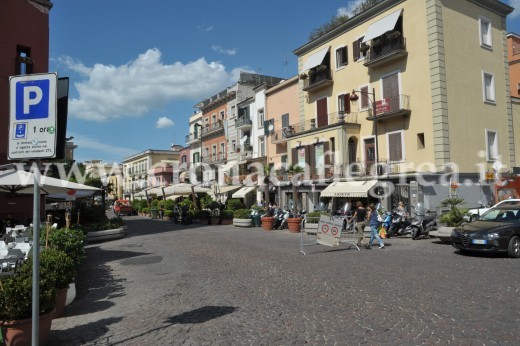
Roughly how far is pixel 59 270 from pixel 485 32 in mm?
27912

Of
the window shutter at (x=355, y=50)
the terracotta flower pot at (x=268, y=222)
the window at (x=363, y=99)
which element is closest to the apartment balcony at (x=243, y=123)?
the window shutter at (x=355, y=50)

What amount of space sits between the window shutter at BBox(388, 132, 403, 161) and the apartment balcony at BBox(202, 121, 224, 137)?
25.7m

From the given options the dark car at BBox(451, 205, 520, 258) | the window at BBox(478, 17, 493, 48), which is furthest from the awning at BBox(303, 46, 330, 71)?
the dark car at BBox(451, 205, 520, 258)

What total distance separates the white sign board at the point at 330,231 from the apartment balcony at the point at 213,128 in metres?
35.7

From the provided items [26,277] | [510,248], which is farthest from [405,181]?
[26,277]

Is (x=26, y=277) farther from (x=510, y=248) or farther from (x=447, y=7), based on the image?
(x=447, y=7)

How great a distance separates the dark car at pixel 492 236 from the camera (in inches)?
443

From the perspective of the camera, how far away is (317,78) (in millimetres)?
31219

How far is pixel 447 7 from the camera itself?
77.4 ft

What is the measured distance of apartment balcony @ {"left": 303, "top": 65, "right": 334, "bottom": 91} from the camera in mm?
30083

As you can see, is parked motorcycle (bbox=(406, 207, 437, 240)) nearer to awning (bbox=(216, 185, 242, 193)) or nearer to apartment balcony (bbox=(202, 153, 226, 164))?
awning (bbox=(216, 185, 242, 193))

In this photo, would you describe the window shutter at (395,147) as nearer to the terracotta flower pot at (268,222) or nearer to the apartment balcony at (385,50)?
the apartment balcony at (385,50)

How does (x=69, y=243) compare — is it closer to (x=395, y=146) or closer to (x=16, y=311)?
(x=16, y=311)

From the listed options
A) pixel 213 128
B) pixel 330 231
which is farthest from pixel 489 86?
pixel 213 128
